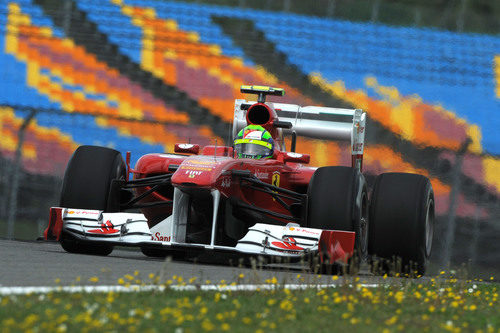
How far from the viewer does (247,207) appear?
30.0ft

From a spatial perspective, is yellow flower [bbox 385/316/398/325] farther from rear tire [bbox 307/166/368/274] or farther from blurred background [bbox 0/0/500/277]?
blurred background [bbox 0/0/500/277]

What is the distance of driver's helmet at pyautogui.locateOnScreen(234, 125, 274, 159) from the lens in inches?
398

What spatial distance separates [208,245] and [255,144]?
194 cm

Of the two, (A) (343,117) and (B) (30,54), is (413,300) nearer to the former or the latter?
(A) (343,117)

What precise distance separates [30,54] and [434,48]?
7.30 metres

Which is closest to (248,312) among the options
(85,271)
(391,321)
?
(391,321)

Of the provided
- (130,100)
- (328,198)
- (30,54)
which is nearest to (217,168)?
(328,198)

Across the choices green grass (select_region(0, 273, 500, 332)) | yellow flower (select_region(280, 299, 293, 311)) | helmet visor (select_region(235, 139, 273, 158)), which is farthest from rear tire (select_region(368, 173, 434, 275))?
yellow flower (select_region(280, 299, 293, 311))

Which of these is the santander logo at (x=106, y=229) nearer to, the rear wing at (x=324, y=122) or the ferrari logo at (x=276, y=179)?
the ferrari logo at (x=276, y=179)

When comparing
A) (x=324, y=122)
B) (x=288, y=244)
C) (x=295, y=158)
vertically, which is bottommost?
(x=288, y=244)

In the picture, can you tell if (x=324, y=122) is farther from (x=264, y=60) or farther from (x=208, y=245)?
(x=264, y=60)

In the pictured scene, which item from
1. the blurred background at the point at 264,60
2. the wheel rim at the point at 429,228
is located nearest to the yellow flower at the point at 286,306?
the wheel rim at the point at 429,228

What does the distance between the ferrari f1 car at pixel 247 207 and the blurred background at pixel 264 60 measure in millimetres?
4792

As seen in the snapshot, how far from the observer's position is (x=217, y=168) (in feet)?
28.8
